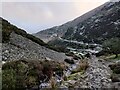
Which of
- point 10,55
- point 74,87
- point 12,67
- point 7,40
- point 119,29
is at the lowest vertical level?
point 74,87

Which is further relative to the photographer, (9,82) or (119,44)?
(119,44)

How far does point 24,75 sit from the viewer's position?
2936 cm

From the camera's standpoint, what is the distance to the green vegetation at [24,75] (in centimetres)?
2670

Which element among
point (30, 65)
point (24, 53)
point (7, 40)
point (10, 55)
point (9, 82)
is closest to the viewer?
point (9, 82)

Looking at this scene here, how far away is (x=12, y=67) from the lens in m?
31.8

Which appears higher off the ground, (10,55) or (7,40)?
(7,40)

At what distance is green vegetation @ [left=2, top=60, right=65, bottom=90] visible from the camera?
26.7 metres

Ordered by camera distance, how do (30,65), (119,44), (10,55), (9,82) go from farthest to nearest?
(119,44) < (10,55) < (30,65) < (9,82)

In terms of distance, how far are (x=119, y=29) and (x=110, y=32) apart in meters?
7.12

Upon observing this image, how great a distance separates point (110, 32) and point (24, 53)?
13298 centimetres

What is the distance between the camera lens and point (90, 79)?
31.6 meters

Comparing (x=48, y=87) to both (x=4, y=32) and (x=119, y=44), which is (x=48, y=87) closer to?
(x=4, y=32)

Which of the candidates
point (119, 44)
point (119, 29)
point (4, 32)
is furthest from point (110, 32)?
point (4, 32)

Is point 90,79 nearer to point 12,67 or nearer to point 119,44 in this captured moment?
point 12,67
